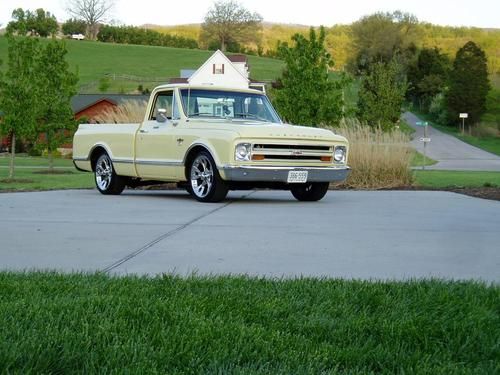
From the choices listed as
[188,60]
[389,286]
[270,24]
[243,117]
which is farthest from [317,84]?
[270,24]

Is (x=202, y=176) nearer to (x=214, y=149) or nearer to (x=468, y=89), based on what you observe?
(x=214, y=149)

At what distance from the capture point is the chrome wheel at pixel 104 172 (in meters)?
13.4

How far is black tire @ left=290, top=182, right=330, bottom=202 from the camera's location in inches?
483

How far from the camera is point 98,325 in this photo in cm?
390

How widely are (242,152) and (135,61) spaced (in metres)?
106

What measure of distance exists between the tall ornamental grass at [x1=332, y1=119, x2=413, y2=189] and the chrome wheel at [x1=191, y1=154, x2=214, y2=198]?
5.37 metres

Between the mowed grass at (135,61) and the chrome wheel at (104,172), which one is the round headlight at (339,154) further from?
the mowed grass at (135,61)

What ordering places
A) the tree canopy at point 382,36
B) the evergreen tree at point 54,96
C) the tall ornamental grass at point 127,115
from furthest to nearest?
the tree canopy at point 382,36 → the evergreen tree at point 54,96 → the tall ornamental grass at point 127,115

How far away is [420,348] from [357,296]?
924 millimetres

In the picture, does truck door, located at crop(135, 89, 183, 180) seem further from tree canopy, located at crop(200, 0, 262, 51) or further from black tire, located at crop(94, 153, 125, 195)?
tree canopy, located at crop(200, 0, 262, 51)

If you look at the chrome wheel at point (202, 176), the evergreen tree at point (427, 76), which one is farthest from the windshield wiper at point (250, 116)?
the evergreen tree at point (427, 76)

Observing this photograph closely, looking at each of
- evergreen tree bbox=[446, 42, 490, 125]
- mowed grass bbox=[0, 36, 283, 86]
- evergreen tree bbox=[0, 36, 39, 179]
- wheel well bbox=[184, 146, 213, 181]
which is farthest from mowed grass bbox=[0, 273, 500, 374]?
mowed grass bbox=[0, 36, 283, 86]

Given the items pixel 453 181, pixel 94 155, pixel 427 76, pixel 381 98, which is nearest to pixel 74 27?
pixel 427 76

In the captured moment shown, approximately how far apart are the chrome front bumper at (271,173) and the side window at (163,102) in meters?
2.21
